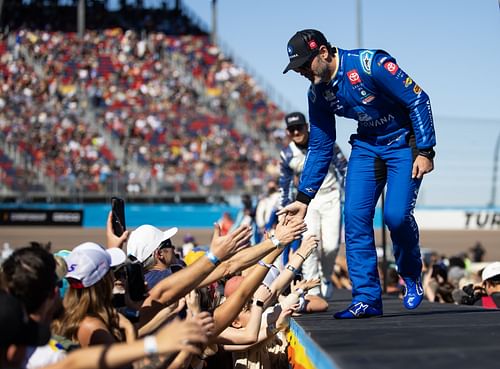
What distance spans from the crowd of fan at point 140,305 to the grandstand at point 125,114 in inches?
849

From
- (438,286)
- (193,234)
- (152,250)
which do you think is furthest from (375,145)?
(193,234)

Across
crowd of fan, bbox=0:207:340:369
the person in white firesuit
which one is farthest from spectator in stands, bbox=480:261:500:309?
crowd of fan, bbox=0:207:340:369

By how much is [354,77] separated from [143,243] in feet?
5.17

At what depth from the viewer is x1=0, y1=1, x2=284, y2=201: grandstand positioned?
94.7 feet

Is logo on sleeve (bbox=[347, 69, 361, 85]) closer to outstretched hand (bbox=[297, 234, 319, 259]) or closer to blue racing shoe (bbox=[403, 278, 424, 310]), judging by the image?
outstretched hand (bbox=[297, 234, 319, 259])

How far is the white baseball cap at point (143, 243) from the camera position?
534 centimetres

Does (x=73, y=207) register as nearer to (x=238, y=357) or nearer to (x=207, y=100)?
(x=207, y=100)

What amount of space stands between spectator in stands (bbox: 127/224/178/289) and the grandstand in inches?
832

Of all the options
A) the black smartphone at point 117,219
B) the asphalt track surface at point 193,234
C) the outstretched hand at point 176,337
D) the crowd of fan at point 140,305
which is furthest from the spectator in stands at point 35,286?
the asphalt track surface at point 193,234

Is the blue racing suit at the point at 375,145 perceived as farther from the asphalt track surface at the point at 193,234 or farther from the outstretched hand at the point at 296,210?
the asphalt track surface at the point at 193,234

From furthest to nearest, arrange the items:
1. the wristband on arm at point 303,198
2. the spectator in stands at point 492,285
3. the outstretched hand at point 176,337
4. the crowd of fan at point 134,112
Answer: the crowd of fan at point 134,112 < the spectator in stands at point 492,285 < the wristband on arm at point 303,198 < the outstretched hand at point 176,337

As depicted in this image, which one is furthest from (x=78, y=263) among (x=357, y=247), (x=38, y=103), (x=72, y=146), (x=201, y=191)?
(x=38, y=103)

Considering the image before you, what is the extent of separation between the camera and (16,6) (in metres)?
46.2

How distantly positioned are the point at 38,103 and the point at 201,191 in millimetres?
8723
